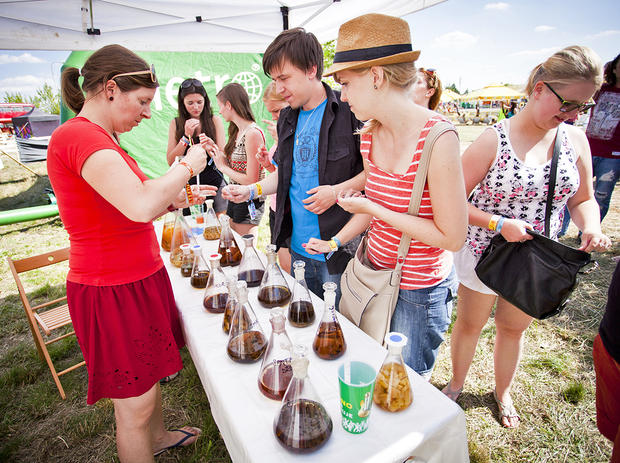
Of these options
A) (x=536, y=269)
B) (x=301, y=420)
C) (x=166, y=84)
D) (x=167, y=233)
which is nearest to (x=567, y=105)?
(x=536, y=269)

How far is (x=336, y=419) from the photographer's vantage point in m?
0.90

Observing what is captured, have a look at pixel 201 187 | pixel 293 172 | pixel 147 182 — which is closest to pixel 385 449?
pixel 147 182

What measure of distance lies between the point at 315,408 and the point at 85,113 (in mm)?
1293

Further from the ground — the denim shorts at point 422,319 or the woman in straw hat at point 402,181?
the woman in straw hat at point 402,181

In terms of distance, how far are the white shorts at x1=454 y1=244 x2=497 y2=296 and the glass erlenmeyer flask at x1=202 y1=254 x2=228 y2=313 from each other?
1253mm

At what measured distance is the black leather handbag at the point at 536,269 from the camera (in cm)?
133

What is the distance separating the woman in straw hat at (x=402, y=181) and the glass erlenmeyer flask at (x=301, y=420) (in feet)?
2.22

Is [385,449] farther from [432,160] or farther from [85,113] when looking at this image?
[85,113]

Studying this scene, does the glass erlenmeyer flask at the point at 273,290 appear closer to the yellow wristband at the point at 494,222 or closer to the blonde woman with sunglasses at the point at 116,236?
the blonde woman with sunglasses at the point at 116,236

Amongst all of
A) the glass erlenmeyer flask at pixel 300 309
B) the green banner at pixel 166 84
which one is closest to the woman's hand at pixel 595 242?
the glass erlenmeyer flask at pixel 300 309

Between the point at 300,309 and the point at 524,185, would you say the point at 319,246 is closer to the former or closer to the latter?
the point at 300,309

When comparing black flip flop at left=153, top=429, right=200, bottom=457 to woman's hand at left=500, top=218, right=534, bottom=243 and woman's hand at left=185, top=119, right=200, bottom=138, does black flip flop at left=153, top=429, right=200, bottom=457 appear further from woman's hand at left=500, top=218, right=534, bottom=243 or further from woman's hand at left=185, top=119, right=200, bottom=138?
woman's hand at left=185, top=119, right=200, bottom=138

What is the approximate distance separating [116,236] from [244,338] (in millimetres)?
642

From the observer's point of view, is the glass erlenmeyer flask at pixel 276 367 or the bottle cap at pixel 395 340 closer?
the bottle cap at pixel 395 340
